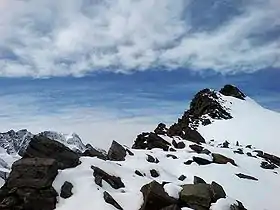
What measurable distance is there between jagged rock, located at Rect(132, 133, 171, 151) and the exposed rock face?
58.4 ft

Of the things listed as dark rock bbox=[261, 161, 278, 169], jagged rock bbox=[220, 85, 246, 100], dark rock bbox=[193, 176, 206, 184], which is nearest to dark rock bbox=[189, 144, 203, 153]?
dark rock bbox=[261, 161, 278, 169]

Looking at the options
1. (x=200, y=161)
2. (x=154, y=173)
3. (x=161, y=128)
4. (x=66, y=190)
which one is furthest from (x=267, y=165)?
(x=161, y=128)

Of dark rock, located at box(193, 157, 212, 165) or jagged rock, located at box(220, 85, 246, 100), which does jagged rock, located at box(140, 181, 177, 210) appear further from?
jagged rock, located at box(220, 85, 246, 100)

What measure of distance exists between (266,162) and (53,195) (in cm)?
2500

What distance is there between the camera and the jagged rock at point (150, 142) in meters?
41.3

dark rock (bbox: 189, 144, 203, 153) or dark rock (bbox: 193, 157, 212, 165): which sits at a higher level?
dark rock (bbox: 189, 144, 203, 153)

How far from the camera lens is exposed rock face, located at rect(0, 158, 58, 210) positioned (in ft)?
73.6

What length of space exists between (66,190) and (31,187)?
1844 mm

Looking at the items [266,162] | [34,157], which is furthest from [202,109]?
[34,157]

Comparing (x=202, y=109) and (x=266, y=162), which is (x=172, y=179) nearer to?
(x=266, y=162)

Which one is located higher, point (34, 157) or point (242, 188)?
point (34, 157)

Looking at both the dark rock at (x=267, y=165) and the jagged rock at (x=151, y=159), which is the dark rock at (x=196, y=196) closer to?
the jagged rock at (x=151, y=159)

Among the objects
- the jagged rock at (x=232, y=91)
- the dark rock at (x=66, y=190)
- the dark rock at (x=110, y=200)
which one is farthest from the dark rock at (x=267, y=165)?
the jagged rock at (x=232, y=91)

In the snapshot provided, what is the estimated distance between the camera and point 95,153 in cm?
3488
